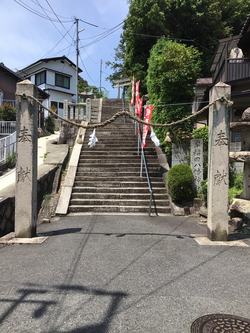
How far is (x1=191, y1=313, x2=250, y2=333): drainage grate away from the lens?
2.28 m

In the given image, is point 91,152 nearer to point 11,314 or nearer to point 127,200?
point 127,200

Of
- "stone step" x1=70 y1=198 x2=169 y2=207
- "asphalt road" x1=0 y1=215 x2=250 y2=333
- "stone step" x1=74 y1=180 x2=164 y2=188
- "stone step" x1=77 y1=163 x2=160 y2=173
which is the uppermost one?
"stone step" x1=77 y1=163 x2=160 y2=173

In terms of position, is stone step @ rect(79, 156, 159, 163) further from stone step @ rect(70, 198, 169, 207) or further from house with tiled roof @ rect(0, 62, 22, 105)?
house with tiled roof @ rect(0, 62, 22, 105)

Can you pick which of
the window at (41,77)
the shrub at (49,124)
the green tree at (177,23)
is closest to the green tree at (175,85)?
the green tree at (177,23)

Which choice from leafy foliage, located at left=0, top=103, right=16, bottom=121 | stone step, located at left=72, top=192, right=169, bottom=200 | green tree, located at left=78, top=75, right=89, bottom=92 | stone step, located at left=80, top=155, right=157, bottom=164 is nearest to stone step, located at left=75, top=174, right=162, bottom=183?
stone step, located at left=72, top=192, right=169, bottom=200

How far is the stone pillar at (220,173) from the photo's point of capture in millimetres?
4766

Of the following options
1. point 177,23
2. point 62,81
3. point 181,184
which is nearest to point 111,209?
point 181,184

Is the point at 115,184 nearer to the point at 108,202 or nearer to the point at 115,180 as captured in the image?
the point at 115,180

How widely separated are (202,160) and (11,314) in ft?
22.6

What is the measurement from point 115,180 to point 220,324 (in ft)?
22.3

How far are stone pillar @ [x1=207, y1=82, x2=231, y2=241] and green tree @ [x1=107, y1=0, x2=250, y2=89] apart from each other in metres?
15.0

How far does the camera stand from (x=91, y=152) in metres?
10.7

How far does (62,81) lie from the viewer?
29.4 metres

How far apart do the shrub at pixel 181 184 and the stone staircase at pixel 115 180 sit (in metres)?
0.61
